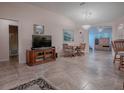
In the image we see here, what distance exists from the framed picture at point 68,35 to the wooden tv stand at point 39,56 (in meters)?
1.95

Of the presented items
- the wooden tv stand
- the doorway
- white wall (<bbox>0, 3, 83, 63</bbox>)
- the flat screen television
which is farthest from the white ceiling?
the doorway

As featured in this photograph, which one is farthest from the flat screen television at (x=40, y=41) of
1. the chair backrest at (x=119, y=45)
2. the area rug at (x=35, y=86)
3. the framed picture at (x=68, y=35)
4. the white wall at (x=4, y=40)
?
the chair backrest at (x=119, y=45)

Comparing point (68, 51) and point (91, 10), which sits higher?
point (91, 10)

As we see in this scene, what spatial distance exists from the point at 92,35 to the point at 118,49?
8249mm

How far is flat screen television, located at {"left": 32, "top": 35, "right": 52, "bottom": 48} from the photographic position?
4.37m

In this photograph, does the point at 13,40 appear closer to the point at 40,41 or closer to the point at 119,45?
the point at 40,41

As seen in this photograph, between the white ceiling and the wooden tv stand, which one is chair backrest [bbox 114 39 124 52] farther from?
the wooden tv stand

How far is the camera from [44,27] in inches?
208

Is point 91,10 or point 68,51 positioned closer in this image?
point 91,10

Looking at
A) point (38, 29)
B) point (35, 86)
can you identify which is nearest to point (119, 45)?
point (35, 86)

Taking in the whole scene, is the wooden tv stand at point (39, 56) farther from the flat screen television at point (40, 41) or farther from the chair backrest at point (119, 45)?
the chair backrest at point (119, 45)

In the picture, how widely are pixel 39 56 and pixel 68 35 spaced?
9.96 feet

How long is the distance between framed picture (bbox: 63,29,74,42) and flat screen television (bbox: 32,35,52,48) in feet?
6.28

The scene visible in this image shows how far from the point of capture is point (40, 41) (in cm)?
453
